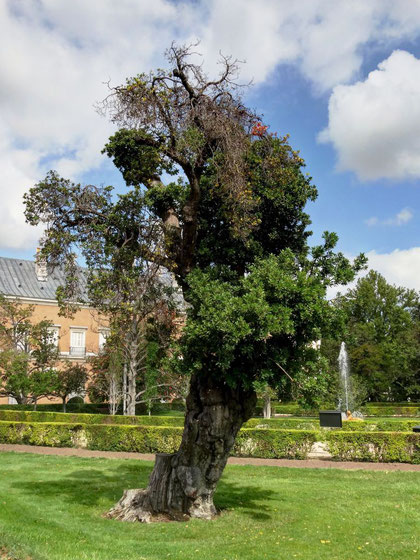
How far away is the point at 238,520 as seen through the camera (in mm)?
8867

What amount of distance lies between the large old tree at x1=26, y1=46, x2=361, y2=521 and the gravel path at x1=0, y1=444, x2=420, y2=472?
7.14m

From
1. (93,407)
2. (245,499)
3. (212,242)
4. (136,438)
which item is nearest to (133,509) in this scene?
(245,499)

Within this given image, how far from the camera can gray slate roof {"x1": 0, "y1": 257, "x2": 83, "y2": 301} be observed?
4291 centimetres

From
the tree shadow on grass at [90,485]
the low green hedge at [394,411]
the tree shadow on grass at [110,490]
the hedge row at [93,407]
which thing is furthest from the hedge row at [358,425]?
the low green hedge at [394,411]

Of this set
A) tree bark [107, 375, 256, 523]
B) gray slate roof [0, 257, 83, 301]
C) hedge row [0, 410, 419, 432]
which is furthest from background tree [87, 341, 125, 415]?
tree bark [107, 375, 256, 523]

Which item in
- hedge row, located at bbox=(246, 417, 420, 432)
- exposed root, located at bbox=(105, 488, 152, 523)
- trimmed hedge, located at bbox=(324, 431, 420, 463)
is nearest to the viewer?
exposed root, located at bbox=(105, 488, 152, 523)

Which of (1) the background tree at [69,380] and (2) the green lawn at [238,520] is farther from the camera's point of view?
(1) the background tree at [69,380]

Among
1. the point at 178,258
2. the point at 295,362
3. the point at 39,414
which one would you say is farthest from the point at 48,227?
the point at 39,414

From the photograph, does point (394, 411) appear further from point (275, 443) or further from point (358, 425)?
point (275, 443)

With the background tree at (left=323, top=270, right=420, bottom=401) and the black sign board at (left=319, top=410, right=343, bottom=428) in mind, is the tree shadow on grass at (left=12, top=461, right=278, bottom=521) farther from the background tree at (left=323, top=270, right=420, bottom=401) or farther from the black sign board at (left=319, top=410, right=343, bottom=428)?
the background tree at (left=323, top=270, right=420, bottom=401)

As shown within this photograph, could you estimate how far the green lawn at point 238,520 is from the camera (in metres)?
6.98

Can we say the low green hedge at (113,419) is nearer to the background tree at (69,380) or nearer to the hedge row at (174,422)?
the hedge row at (174,422)

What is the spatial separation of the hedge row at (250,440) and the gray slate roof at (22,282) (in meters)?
23.8

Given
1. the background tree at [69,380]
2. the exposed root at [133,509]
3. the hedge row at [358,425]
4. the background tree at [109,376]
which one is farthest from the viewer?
the background tree at [69,380]
